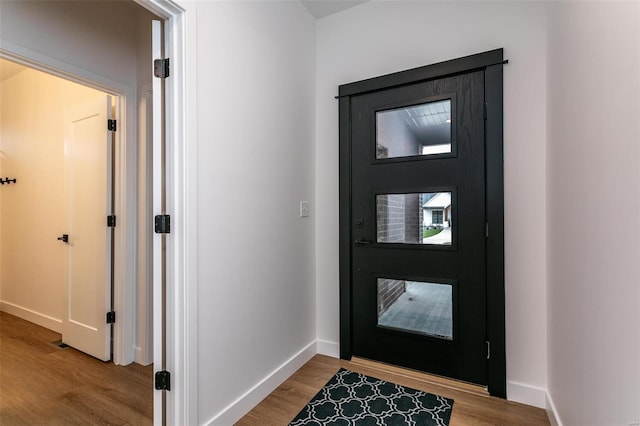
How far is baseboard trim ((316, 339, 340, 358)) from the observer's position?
2504 mm

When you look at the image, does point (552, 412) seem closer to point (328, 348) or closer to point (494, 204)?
point (494, 204)

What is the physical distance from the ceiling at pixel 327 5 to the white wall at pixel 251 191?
0.07m

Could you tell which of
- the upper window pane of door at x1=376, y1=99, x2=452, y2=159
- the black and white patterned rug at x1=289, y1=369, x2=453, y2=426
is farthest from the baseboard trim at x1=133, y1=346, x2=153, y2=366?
the upper window pane of door at x1=376, y1=99, x2=452, y2=159

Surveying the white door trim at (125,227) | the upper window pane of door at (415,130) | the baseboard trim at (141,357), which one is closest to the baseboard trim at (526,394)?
the upper window pane of door at (415,130)

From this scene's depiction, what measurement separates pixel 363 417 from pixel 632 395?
1.24 metres

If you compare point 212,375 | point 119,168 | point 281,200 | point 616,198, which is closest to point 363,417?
point 212,375

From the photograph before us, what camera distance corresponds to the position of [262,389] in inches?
76.1

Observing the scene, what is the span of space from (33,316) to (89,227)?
1.77 metres

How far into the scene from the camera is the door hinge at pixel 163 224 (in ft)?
4.80

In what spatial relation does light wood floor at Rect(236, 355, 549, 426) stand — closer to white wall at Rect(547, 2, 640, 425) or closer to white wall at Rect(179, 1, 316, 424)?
white wall at Rect(179, 1, 316, 424)

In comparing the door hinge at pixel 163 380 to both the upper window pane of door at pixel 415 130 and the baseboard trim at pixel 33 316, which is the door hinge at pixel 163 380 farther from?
the baseboard trim at pixel 33 316

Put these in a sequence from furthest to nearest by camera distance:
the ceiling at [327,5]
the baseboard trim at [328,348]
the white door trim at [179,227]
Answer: the baseboard trim at [328,348] < the ceiling at [327,5] < the white door trim at [179,227]

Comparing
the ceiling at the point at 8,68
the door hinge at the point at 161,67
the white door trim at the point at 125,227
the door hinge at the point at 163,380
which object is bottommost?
the door hinge at the point at 163,380

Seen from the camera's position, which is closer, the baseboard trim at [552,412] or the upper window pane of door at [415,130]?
the baseboard trim at [552,412]
